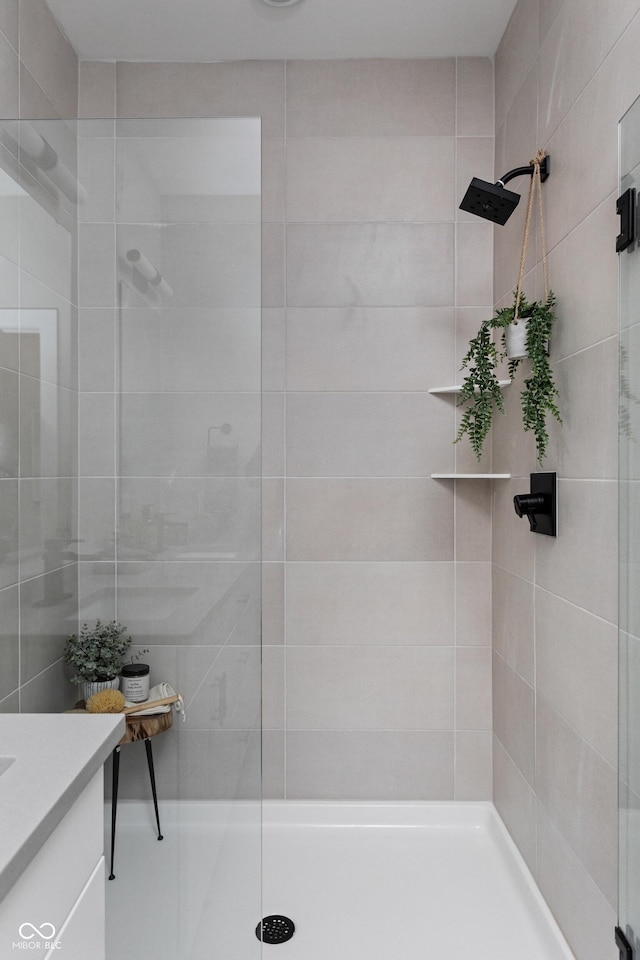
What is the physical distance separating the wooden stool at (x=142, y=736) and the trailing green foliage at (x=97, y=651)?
0.35 ft

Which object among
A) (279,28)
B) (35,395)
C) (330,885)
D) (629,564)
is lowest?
(330,885)

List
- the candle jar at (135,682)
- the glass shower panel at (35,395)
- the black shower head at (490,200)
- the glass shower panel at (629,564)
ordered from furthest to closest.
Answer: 1. the black shower head at (490,200)
2. the candle jar at (135,682)
3. the glass shower panel at (35,395)
4. the glass shower panel at (629,564)

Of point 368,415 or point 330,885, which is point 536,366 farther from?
point 330,885

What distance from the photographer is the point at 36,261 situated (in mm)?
1209

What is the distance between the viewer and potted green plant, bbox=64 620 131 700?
1.27m

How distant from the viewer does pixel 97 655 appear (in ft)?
4.25

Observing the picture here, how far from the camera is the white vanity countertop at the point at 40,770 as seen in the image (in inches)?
29.7

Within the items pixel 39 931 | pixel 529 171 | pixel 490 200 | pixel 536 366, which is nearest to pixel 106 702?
pixel 39 931

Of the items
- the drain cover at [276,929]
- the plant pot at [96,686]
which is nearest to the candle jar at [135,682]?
the plant pot at [96,686]

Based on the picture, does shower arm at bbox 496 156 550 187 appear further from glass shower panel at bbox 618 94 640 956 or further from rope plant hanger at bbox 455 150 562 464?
glass shower panel at bbox 618 94 640 956

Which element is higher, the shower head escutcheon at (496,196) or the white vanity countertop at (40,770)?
the shower head escutcheon at (496,196)

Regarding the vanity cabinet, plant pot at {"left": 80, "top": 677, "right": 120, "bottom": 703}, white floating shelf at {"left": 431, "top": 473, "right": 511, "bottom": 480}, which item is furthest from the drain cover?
white floating shelf at {"left": 431, "top": 473, "right": 511, "bottom": 480}

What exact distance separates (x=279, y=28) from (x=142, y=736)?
2.10 m

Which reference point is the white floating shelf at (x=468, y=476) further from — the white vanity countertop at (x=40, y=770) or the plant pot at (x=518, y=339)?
the white vanity countertop at (x=40, y=770)
